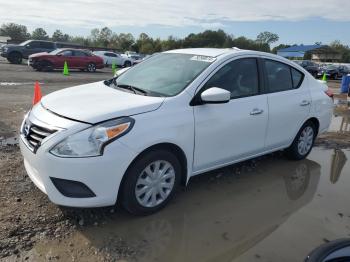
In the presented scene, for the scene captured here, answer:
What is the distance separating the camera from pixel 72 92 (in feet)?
14.6

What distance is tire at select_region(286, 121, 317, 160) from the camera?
592 cm

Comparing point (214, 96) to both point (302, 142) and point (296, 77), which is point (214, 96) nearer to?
point (296, 77)

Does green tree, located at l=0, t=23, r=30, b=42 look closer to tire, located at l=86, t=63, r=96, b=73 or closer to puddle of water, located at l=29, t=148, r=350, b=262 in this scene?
tire, located at l=86, t=63, r=96, b=73

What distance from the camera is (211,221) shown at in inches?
157

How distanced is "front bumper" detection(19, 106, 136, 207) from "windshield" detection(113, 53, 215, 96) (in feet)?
3.46

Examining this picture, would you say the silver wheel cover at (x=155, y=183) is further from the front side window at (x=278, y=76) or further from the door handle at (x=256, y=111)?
the front side window at (x=278, y=76)

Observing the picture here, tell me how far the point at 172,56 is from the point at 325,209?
8.97 feet

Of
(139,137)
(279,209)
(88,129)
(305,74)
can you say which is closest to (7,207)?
(88,129)

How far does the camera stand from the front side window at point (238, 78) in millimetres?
4516

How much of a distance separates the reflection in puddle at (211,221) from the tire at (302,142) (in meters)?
0.55

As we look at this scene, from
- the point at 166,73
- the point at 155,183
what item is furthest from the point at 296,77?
the point at 155,183

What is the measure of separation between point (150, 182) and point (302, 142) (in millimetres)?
3174

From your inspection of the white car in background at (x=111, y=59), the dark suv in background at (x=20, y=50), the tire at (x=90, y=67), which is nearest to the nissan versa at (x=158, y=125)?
the tire at (x=90, y=67)

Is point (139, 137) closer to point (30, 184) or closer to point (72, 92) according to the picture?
point (72, 92)
